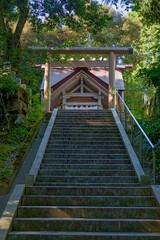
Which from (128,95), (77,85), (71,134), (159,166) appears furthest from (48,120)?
(128,95)

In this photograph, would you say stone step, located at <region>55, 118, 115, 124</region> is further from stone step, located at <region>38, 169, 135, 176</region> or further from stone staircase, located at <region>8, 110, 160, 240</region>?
stone step, located at <region>38, 169, 135, 176</region>

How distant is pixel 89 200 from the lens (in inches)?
183

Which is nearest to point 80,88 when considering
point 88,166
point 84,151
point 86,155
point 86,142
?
point 86,142

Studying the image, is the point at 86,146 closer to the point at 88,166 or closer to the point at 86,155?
the point at 86,155

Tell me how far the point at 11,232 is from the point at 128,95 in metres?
19.8

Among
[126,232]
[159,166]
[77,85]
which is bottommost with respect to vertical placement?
[126,232]

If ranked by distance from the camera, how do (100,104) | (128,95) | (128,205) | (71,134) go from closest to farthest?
(128,205)
(71,134)
(100,104)
(128,95)

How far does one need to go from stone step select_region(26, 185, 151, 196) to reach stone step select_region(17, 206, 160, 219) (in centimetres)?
58

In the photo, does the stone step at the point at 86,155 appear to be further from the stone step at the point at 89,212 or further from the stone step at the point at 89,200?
the stone step at the point at 89,212

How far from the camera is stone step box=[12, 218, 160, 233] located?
403 centimetres

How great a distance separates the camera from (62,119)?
365 inches

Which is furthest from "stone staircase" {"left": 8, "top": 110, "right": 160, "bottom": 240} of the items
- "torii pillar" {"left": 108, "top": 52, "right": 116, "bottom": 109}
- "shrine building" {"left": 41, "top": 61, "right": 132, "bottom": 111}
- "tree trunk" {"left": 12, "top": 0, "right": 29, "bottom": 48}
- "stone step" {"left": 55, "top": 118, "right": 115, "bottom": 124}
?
"shrine building" {"left": 41, "top": 61, "right": 132, "bottom": 111}

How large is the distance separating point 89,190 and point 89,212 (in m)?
0.67

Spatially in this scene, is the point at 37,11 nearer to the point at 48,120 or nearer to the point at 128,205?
the point at 48,120
